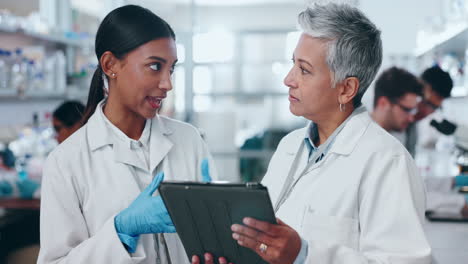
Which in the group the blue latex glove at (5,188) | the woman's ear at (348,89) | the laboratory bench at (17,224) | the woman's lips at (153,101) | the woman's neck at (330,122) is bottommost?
the laboratory bench at (17,224)

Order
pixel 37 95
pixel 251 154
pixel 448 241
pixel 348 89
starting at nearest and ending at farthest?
pixel 348 89 → pixel 448 241 → pixel 37 95 → pixel 251 154

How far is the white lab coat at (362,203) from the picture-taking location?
1.17m

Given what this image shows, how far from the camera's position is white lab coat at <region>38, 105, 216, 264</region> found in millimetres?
1362

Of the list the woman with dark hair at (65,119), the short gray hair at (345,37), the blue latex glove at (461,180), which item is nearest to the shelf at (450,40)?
the blue latex glove at (461,180)

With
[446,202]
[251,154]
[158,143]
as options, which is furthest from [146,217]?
[251,154]

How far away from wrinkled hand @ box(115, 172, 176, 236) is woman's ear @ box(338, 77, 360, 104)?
55 centimetres

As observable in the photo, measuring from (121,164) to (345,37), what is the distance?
2.50ft

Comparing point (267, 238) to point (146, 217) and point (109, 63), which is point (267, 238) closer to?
point (146, 217)

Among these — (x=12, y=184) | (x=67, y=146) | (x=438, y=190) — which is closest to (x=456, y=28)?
(x=438, y=190)

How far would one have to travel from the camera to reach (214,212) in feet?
3.64

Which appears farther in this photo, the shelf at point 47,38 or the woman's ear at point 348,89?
the shelf at point 47,38

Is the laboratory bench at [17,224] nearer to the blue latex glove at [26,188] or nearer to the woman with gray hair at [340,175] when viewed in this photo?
the blue latex glove at [26,188]

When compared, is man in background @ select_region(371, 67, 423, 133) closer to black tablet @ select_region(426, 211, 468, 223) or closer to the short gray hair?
black tablet @ select_region(426, 211, 468, 223)

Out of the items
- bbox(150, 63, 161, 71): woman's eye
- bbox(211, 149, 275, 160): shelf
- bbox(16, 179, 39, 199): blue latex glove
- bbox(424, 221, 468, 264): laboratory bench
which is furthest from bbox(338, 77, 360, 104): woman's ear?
bbox(211, 149, 275, 160): shelf
